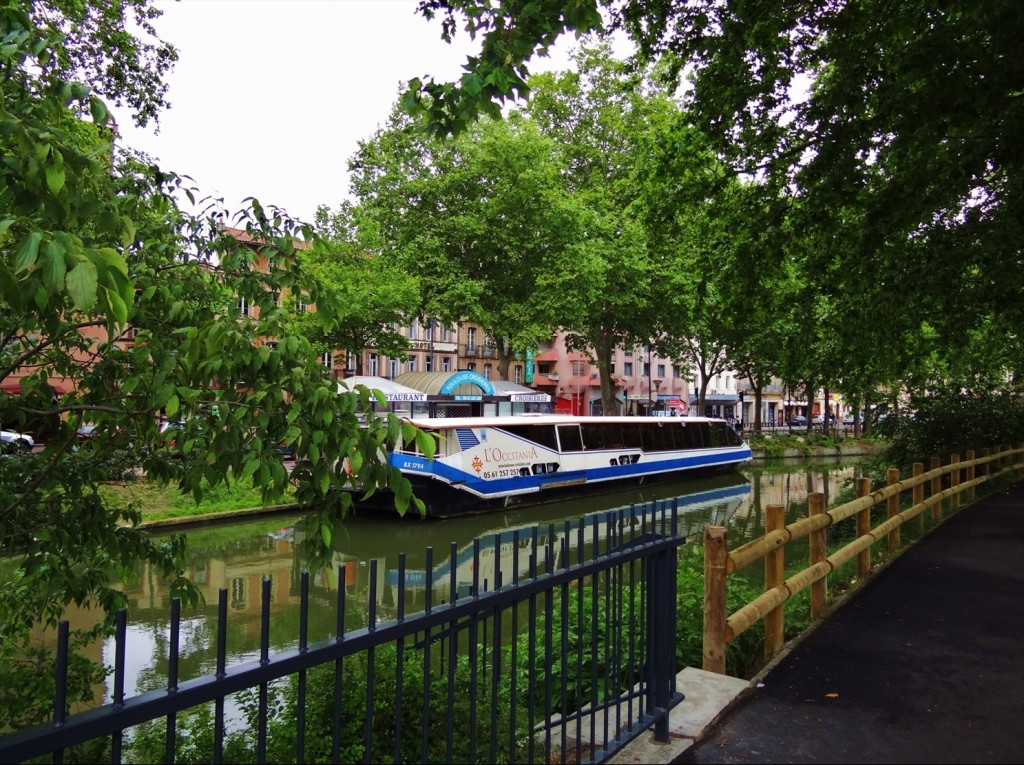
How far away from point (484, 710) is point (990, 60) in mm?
8432

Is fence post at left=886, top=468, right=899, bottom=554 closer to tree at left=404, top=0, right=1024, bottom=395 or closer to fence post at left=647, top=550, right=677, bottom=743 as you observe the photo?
tree at left=404, top=0, right=1024, bottom=395

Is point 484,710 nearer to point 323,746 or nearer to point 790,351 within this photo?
point 323,746

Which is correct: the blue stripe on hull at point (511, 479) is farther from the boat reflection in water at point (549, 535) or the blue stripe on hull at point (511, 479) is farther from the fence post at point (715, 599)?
the fence post at point (715, 599)

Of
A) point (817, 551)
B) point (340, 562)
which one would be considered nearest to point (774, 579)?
point (817, 551)

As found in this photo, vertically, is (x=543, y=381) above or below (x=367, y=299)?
below

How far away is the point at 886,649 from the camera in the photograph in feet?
17.6

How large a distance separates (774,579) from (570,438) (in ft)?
61.9

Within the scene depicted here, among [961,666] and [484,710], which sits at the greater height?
[484,710]

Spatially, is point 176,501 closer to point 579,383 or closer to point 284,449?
point 284,449

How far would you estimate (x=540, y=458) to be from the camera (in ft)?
75.6

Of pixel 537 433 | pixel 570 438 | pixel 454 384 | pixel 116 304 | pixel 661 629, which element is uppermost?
pixel 454 384

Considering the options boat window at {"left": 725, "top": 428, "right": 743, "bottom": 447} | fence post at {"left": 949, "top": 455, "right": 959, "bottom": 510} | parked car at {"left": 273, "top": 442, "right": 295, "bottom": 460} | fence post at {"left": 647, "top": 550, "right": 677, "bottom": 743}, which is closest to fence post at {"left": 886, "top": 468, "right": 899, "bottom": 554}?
fence post at {"left": 949, "top": 455, "right": 959, "bottom": 510}

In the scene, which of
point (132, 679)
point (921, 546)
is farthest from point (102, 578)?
point (921, 546)

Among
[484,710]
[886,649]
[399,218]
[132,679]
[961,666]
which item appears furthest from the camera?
[399,218]
